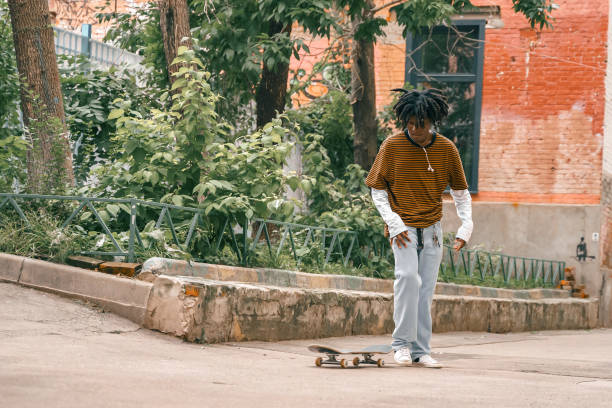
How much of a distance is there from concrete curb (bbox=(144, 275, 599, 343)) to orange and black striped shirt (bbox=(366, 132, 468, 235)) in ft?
4.21

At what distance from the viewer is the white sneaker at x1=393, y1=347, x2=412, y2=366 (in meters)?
5.35

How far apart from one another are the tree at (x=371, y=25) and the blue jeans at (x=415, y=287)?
5.60 metres

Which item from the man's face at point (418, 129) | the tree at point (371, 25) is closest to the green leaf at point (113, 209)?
the man's face at point (418, 129)

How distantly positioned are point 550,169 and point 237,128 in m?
6.85

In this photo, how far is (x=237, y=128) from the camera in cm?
1301

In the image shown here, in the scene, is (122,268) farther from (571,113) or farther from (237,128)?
(571,113)

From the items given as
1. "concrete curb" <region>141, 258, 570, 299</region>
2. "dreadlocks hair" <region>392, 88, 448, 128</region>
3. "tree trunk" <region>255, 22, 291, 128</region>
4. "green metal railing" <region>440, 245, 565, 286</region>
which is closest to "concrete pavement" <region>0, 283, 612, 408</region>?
"concrete curb" <region>141, 258, 570, 299</region>

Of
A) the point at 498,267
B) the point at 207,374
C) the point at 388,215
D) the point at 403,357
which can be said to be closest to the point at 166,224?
the point at 388,215

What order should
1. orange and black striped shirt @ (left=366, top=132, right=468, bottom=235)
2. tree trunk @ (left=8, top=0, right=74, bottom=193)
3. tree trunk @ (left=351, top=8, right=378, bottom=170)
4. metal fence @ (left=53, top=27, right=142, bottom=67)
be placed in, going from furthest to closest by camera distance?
1. tree trunk @ (left=351, top=8, right=378, bottom=170)
2. metal fence @ (left=53, top=27, right=142, bottom=67)
3. tree trunk @ (left=8, top=0, right=74, bottom=193)
4. orange and black striped shirt @ (left=366, top=132, right=468, bottom=235)

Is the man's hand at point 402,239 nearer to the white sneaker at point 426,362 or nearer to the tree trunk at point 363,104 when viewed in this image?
the white sneaker at point 426,362

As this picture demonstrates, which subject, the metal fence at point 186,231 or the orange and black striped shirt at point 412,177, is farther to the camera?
the metal fence at point 186,231

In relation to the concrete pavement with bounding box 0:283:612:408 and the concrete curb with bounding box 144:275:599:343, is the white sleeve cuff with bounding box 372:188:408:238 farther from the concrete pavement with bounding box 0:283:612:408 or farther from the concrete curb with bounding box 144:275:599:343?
the concrete curb with bounding box 144:275:599:343

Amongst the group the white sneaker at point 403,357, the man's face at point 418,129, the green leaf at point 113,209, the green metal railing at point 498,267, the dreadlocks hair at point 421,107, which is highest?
the dreadlocks hair at point 421,107

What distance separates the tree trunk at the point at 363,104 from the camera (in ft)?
42.0
